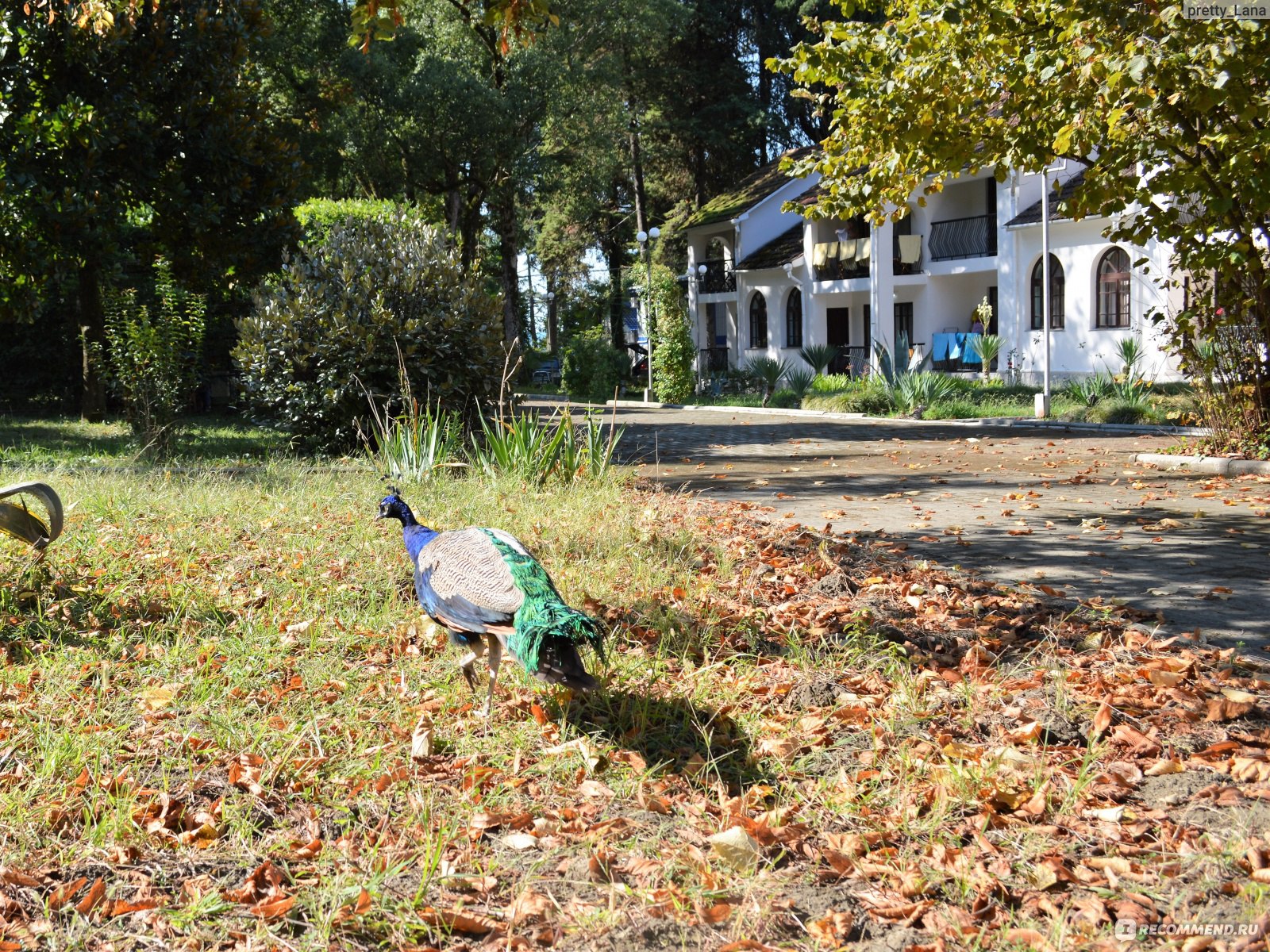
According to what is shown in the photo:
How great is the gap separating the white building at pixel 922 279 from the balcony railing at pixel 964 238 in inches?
1.4

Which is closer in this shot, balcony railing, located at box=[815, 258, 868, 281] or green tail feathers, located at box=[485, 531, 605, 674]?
green tail feathers, located at box=[485, 531, 605, 674]

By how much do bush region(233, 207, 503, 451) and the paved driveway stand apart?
2.78 meters

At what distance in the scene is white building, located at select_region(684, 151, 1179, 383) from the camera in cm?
2709

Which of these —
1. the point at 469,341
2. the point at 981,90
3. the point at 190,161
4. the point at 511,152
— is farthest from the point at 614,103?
the point at 981,90

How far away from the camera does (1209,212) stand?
1045 centimetres

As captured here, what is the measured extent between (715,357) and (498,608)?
40.3 meters

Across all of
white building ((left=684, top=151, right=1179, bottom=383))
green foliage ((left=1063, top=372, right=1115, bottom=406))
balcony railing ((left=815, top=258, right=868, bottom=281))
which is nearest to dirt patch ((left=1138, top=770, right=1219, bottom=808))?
green foliage ((left=1063, top=372, right=1115, bottom=406))

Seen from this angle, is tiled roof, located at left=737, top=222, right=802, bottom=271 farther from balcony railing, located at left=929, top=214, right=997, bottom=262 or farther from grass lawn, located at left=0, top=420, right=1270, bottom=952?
grass lawn, located at left=0, top=420, right=1270, bottom=952

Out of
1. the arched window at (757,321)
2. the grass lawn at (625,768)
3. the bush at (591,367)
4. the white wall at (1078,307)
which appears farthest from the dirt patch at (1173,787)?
the arched window at (757,321)

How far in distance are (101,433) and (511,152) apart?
2094cm

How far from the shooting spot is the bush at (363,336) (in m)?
13.2

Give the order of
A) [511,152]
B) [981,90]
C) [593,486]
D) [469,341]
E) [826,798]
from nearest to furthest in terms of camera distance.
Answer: [826,798]
[593,486]
[981,90]
[469,341]
[511,152]

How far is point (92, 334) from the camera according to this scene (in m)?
18.4

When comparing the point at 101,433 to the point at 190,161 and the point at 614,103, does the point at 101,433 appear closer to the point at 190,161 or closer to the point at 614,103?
the point at 190,161
